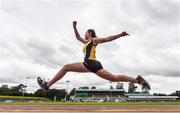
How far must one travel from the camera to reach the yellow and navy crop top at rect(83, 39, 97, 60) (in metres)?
7.16

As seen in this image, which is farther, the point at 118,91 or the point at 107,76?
the point at 118,91

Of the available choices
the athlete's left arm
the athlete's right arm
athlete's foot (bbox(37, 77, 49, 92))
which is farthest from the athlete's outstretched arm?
athlete's foot (bbox(37, 77, 49, 92))

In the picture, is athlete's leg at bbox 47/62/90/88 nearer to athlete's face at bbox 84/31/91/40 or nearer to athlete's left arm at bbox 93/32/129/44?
athlete's left arm at bbox 93/32/129/44

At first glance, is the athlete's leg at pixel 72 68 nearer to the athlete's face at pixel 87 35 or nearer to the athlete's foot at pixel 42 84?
the athlete's foot at pixel 42 84

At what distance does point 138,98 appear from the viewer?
99.1 metres

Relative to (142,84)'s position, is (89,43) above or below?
above

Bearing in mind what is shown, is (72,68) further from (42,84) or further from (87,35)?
(87,35)

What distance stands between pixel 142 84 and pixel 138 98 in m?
93.2

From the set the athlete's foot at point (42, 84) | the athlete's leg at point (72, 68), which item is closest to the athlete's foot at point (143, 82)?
the athlete's leg at point (72, 68)

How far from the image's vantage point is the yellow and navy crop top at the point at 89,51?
7156 millimetres

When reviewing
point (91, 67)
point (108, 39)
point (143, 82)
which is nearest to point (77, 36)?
point (108, 39)

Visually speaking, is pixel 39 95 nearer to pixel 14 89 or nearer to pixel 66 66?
pixel 14 89

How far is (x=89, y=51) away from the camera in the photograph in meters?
7.22

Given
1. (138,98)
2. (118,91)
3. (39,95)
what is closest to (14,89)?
(39,95)
